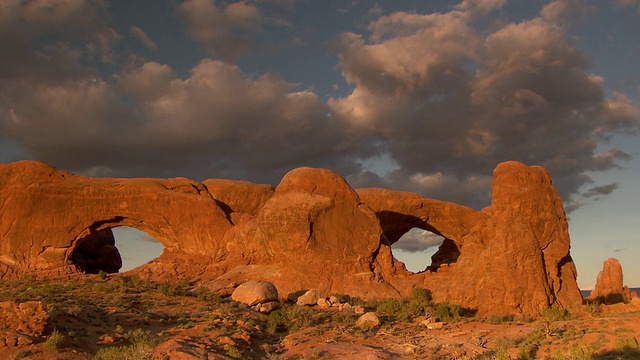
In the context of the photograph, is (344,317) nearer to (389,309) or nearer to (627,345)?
(389,309)

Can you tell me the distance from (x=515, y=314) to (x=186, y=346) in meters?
13.4

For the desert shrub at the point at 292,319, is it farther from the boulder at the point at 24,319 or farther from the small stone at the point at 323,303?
the boulder at the point at 24,319

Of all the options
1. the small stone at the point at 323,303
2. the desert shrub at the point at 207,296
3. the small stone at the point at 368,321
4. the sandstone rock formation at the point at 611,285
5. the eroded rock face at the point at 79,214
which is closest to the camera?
the small stone at the point at 368,321

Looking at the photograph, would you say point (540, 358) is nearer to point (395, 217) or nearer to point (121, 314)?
point (121, 314)

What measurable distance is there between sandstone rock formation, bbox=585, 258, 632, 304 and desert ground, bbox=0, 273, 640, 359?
739 centimetres

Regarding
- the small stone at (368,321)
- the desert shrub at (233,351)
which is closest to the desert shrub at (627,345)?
the small stone at (368,321)

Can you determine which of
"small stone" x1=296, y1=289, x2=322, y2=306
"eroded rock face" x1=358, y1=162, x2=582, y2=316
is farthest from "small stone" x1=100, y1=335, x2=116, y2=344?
"eroded rock face" x1=358, y1=162, x2=582, y2=316

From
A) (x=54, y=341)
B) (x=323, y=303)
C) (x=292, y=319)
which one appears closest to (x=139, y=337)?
(x=54, y=341)

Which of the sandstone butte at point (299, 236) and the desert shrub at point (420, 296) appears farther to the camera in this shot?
the desert shrub at point (420, 296)

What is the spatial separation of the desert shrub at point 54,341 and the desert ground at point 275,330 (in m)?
0.03

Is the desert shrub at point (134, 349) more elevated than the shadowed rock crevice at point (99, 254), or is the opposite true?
the shadowed rock crevice at point (99, 254)

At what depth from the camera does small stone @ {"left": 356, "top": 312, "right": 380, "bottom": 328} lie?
1912 centimetres

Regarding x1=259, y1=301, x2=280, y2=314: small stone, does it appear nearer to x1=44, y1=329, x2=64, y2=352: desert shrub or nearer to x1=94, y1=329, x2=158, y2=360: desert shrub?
x1=94, y1=329, x2=158, y2=360: desert shrub

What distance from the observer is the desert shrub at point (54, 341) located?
1393 centimetres
